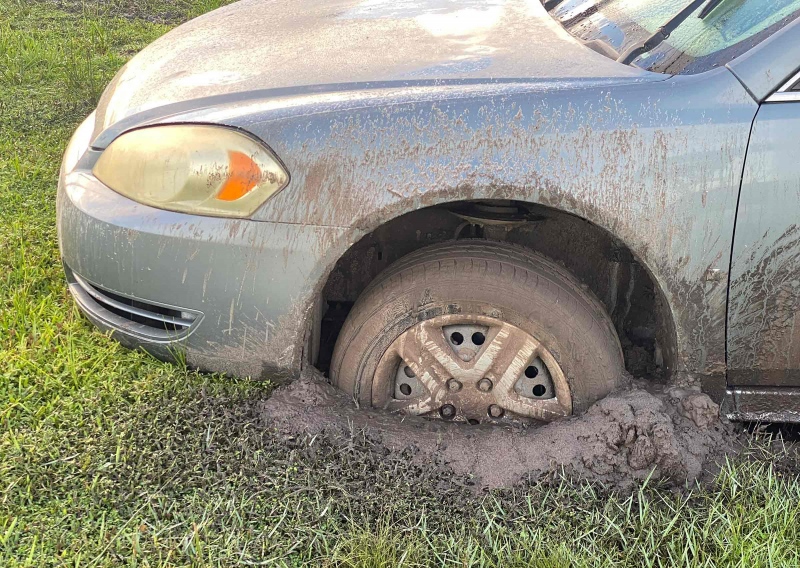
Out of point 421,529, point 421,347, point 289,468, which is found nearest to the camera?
point 421,529

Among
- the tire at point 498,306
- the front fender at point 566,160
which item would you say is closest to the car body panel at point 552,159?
the front fender at point 566,160

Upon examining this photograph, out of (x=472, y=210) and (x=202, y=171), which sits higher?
(x=202, y=171)

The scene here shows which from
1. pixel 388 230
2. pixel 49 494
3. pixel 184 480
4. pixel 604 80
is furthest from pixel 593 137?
pixel 49 494

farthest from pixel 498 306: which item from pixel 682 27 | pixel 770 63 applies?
pixel 682 27

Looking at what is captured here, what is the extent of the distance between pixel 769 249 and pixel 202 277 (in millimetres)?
1557

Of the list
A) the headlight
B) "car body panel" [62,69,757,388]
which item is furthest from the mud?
the headlight

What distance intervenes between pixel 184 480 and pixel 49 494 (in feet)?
1.15

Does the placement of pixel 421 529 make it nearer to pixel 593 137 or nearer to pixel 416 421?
pixel 416 421

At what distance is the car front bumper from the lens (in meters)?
2.21

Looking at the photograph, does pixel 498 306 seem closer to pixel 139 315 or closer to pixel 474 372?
pixel 474 372

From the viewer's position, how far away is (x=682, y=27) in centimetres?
248

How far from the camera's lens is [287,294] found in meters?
2.23

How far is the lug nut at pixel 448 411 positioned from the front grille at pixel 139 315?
2.60 feet

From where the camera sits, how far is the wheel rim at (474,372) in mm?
2342
